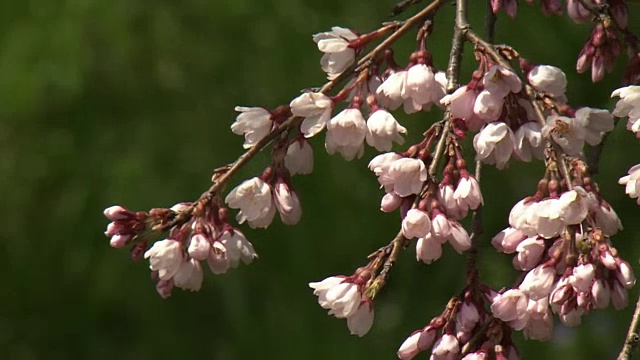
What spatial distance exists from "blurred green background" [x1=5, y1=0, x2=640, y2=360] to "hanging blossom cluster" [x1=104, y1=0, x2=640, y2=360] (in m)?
1.24

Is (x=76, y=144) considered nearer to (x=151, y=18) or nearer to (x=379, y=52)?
(x=151, y=18)

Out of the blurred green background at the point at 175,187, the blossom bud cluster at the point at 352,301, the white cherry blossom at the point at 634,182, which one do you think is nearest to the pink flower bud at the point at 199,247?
the blossom bud cluster at the point at 352,301

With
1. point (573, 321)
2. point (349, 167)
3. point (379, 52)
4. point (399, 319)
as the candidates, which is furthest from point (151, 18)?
point (573, 321)

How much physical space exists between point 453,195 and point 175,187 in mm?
1484

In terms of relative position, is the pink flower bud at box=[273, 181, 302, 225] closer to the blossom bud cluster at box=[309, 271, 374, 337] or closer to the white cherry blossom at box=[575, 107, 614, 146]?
the blossom bud cluster at box=[309, 271, 374, 337]

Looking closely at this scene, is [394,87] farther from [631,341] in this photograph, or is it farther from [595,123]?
[631,341]

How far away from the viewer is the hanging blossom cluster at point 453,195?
0.81 m

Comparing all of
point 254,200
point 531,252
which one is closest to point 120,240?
point 254,200

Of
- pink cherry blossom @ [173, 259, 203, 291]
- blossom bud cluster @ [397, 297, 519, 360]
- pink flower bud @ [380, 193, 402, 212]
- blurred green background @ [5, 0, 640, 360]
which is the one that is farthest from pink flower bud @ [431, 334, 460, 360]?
blurred green background @ [5, 0, 640, 360]

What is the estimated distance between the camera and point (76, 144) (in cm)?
235

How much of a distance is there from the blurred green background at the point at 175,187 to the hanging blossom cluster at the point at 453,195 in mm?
1243

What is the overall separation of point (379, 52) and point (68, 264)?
1.54m

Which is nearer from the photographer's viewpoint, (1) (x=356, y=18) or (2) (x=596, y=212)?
(2) (x=596, y=212)

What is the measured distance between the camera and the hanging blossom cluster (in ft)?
2.65
